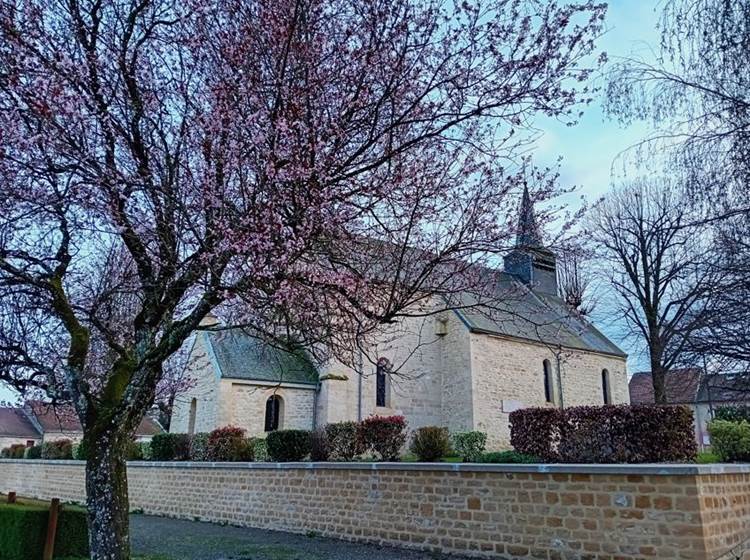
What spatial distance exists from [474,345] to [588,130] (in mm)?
14593

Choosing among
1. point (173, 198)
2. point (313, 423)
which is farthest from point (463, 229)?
point (313, 423)

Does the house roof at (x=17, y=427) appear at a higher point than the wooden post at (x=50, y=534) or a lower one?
higher

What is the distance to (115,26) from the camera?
5551mm

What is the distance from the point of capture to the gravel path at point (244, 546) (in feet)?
24.9

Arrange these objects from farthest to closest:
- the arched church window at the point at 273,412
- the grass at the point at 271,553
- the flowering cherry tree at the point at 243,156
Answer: the arched church window at the point at 273,412 < the grass at the point at 271,553 < the flowering cherry tree at the point at 243,156

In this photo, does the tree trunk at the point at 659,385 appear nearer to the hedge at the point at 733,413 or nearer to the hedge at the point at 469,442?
the hedge at the point at 733,413

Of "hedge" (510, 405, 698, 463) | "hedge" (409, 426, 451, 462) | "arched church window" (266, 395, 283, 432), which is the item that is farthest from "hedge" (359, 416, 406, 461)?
"arched church window" (266, 395, 283, 432)

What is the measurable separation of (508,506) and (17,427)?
139 ft

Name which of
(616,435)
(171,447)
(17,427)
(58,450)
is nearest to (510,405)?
(616,435)

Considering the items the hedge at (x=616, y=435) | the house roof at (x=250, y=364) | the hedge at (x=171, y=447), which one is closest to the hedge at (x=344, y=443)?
the hedge at (x=616, y=435)

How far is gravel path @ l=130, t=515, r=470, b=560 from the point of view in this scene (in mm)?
7602

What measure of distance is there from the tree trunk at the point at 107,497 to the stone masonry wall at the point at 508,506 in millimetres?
4225

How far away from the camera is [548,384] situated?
21.2 meters

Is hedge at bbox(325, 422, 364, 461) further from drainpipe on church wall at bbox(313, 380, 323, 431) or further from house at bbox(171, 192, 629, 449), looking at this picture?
drainpipe on church wall at bbox(313, 380, 323, 431)
